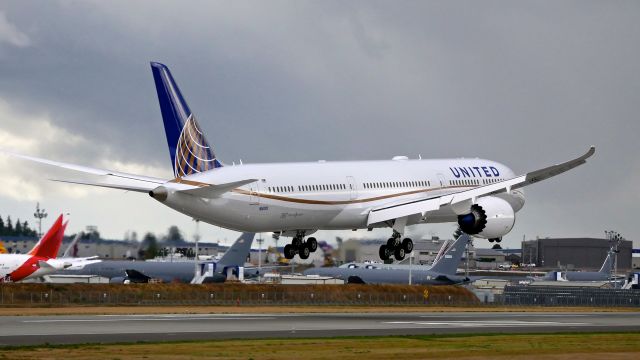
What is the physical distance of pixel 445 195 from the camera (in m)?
73.5

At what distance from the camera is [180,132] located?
64125mm

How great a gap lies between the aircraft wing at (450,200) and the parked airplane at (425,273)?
60.9 m

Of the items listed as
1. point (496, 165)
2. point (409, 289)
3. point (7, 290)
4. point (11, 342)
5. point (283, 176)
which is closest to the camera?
point (11, 342)

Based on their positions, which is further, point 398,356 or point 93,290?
point 93,290

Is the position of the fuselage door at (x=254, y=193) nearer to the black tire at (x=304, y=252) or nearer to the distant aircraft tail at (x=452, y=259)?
the black tire at (x=304, y=252)

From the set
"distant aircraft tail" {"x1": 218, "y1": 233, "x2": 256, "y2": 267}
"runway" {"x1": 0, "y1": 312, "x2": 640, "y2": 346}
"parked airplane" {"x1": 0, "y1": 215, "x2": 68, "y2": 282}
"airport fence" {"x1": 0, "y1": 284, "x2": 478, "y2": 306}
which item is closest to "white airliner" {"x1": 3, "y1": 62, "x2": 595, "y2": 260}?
"runway" {"x1": 0, "y1": 312, "x2": 640, "y2": 346}

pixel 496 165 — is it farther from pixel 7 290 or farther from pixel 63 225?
pixel 63 225

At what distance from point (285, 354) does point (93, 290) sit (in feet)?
197

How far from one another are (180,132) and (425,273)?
73.9 meters

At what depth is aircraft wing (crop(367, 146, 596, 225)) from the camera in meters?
69.9

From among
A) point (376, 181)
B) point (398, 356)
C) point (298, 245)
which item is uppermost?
point (376, 181)

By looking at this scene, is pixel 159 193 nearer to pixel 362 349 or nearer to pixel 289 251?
pixel 289 251

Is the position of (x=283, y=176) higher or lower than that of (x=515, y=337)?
higher

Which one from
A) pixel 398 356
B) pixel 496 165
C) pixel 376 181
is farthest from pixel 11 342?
pixel 496 165
